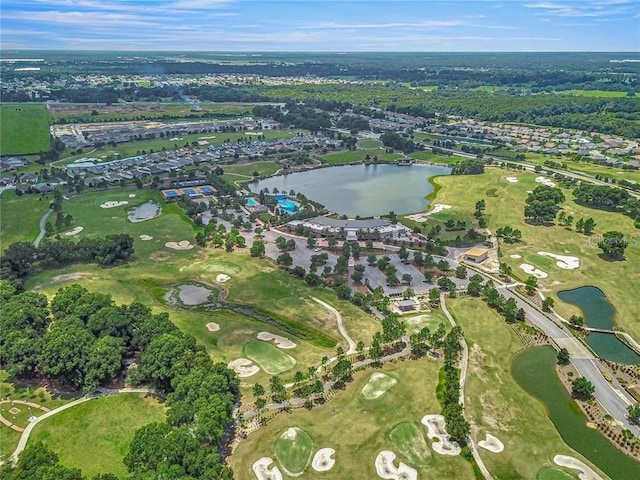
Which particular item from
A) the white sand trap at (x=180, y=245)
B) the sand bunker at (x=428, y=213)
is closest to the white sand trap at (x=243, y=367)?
the white sand trap at (x=180, y=245)

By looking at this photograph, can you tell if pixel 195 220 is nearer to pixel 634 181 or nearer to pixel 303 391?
pixel 303 391

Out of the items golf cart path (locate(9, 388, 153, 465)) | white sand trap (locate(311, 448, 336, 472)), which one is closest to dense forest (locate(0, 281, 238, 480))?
golf cart path (locate(9, 388, 153, 465))

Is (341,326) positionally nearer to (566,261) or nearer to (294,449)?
(294,449)

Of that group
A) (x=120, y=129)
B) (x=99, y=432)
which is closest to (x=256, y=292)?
(x=99, y=432)

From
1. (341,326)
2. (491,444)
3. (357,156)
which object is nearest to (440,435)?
(491,444)

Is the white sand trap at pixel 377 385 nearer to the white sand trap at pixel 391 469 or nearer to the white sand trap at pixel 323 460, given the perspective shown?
the white sand trap at pixel 391 469

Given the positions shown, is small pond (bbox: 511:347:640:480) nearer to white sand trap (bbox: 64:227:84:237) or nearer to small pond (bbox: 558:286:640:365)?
small pond (bbox: 558:286:640:365)
